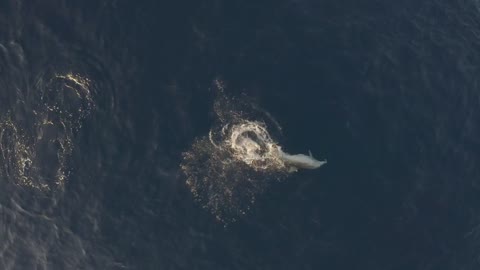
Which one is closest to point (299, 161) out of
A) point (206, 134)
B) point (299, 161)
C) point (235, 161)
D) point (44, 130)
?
point (299, 161)

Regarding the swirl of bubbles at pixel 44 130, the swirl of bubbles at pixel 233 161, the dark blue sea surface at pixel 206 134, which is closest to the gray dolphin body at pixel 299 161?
the swirl of bubbles at pixel 233 161

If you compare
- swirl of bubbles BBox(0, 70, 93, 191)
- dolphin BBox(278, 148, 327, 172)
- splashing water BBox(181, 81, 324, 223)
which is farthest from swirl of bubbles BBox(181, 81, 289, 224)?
swirl of bubbles BBox(0, 70, 93, 191)

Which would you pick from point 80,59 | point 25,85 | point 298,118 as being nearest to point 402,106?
point 298,118

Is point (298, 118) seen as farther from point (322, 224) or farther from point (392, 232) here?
point (392, 232)

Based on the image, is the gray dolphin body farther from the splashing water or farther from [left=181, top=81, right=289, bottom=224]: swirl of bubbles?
[left=181, top=81, right=289, bottom=224]: swirl of bubbles

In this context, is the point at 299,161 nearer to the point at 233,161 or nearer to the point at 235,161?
the point at 235,161

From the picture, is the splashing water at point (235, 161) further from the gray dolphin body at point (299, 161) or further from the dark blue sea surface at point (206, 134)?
the dark blue sea surface at point (206, 134)

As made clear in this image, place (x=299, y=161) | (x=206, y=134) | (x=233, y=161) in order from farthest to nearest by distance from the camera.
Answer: (x=206, y=134) → (x=233, y=161) → (x=299, y=161)
